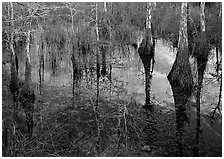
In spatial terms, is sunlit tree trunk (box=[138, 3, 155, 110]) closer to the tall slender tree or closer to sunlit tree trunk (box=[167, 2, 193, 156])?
sunlit tree trunk (box=[167, 2, 193, 156])

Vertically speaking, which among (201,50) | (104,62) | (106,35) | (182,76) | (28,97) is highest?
(106,35)

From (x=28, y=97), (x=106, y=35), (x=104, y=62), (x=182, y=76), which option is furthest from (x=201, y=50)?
(x=28, y=97)

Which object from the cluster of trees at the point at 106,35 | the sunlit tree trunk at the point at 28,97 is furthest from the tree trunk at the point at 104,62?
the sunlit tree trunk at the point at 28,97

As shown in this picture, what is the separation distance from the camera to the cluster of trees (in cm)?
623

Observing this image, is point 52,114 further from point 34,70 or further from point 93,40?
point 93,40

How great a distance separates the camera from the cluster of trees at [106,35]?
6230 mm

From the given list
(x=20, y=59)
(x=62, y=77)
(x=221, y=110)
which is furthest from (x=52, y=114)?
(x=221, y=110)

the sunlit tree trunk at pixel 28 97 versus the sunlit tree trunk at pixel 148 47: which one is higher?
the sunlit tree trunk at pixel 148 47

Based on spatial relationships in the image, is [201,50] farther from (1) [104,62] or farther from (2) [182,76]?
(1) [104,62]

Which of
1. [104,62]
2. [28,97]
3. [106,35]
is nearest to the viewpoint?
[28,97]

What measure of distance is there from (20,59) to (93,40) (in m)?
2.07

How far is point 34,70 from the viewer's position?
6.76 meters

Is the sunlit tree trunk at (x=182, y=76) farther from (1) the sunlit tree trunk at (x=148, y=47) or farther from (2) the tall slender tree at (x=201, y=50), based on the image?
(1) the sunlit tree trunk at (x=148, y=47)

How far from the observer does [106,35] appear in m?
8.24
